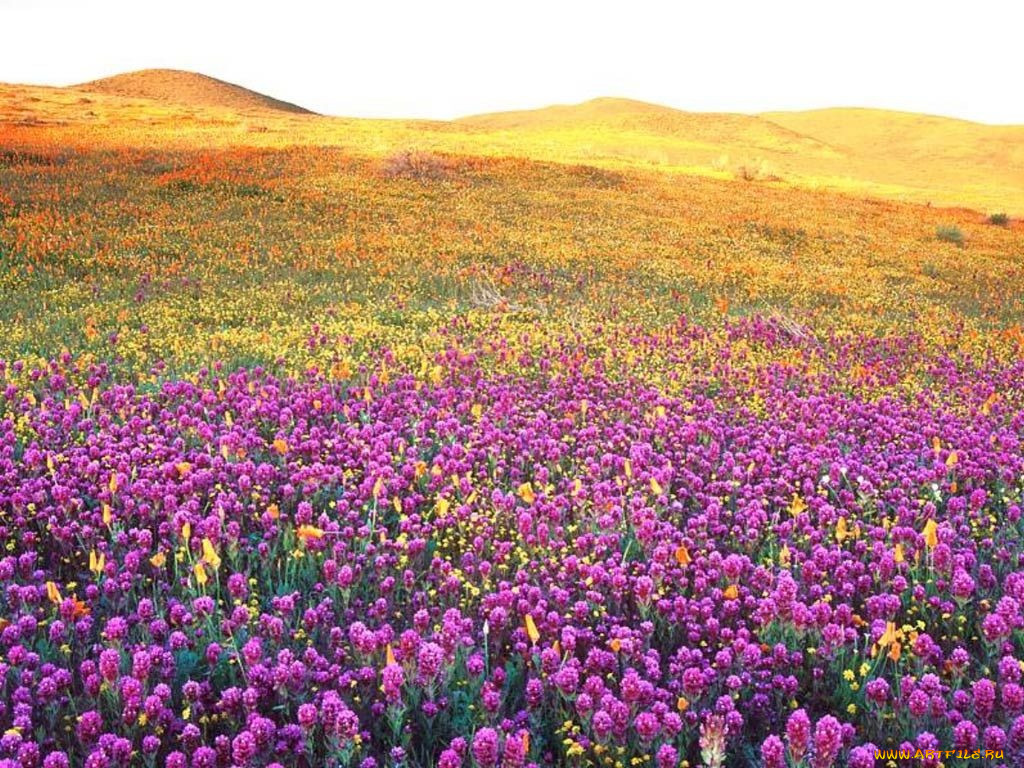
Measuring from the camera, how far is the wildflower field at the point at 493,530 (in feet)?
11.4

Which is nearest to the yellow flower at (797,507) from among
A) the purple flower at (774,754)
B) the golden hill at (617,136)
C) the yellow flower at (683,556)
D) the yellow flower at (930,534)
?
the yellow flower at (930,534)

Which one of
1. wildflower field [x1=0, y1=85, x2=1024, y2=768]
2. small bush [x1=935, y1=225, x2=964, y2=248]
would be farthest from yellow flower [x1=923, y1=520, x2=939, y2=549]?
small bush [x1=935, y1=225, x2=964, y2=248]

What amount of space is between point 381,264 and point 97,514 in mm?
11353

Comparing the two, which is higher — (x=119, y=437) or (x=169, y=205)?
(x=169, y=205)

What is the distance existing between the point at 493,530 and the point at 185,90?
95525 millimetres

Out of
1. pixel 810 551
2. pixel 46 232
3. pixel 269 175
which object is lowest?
pixel 810 551

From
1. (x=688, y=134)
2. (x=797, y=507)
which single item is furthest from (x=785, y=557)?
(x=688, y=134)

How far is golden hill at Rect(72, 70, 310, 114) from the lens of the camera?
271 ft

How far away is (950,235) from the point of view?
94.7 ft

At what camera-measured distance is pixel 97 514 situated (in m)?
5.00

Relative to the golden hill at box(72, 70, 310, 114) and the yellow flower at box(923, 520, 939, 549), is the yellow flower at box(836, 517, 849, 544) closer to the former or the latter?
the yellow flower at box(923, 520, 939, 549)

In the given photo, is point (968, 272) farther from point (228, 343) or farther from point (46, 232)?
point (46, 232)

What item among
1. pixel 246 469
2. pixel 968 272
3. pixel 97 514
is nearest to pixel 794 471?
pixel 246 469

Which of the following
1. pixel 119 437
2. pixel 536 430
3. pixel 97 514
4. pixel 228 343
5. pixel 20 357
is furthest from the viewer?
pixel 228 343
